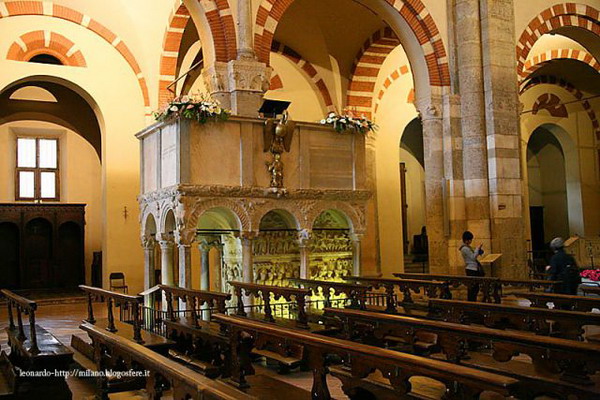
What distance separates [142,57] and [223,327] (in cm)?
900

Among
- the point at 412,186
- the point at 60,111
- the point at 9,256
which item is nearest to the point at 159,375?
the point at 9,256

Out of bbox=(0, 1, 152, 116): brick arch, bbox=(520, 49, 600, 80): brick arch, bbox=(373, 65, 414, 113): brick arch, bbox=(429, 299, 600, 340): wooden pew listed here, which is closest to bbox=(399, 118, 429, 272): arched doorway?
bbox=(373, 65, 414, 113): brick arch

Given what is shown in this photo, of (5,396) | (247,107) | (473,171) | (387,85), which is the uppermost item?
(387,85)

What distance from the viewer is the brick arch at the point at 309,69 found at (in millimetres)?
14719

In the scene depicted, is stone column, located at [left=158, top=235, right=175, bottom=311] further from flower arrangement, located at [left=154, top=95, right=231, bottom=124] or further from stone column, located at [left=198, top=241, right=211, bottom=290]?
flower arrangement, located at [left=154, top=95, right=231, bottom=124]

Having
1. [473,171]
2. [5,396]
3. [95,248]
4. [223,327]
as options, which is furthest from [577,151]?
[5,396]

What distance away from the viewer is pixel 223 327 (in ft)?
19.5

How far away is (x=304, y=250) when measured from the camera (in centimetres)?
868

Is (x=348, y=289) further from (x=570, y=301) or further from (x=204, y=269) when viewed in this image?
(x=204, y=269)

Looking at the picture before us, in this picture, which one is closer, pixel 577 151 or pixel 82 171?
pixel 82 171

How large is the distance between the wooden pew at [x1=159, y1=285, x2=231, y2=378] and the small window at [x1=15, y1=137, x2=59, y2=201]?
35.4 ft

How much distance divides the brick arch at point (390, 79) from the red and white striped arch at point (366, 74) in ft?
0.97

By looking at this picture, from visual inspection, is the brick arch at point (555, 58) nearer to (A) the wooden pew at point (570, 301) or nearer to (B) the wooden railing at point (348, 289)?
(B) the wooden railing at point (348, 289)

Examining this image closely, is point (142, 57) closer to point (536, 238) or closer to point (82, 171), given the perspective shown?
point (82, 171)
